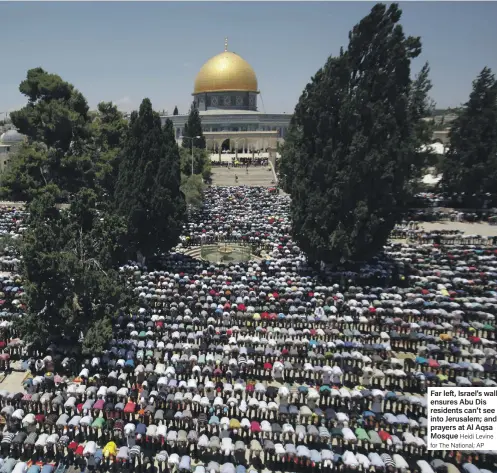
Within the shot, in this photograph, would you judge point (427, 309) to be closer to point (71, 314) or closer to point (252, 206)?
point (71, 314)

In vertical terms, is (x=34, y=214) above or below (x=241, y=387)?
above

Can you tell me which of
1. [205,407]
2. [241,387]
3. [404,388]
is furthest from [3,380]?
[404,388]

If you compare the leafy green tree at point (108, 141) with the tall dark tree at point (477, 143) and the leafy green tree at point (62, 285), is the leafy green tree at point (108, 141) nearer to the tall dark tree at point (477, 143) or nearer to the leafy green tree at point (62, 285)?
the leafy green tree at point (62, 285)

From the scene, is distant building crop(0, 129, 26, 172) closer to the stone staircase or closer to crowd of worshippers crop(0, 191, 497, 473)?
the stone staircase

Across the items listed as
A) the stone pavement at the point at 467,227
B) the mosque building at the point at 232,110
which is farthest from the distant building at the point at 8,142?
the stone pavement at the point at 467,227

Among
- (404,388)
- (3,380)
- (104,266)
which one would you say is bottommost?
(404,388)

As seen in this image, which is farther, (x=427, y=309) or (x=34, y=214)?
(x=427, y=309)
